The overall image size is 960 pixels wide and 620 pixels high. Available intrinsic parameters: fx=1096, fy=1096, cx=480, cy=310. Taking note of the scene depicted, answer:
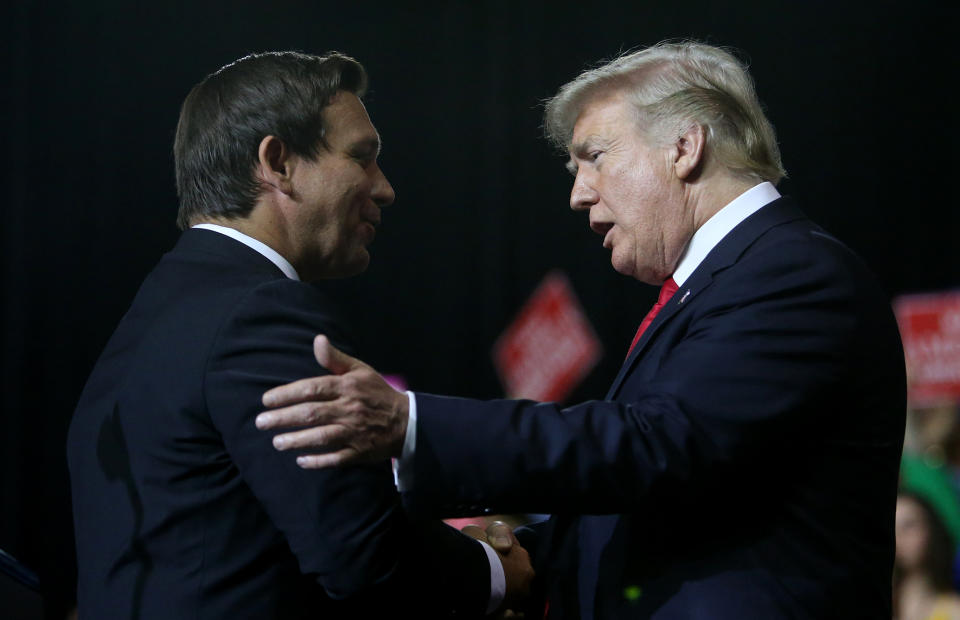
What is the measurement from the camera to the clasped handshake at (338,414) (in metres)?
1.20

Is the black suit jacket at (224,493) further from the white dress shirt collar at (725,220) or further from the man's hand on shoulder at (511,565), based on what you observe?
the white dress shirt collar at (725,220)

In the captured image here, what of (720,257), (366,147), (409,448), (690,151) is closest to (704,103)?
(690,151)

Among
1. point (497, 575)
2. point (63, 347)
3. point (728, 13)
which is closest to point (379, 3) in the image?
point (728, 13)

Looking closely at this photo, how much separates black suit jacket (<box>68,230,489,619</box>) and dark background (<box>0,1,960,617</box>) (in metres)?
3.12

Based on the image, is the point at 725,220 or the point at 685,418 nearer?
the point at 685,418

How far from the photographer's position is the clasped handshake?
1.20 metres

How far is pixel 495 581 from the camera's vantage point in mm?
1800

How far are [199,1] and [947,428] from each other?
3.53 metres

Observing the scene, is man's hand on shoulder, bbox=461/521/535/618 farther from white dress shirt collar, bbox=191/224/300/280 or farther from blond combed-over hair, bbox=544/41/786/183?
blond combed-over hair, bbox=544/41/786/183

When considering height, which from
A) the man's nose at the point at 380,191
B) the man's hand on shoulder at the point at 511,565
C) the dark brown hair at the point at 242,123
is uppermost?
the dark brown hair at the point at 242,123

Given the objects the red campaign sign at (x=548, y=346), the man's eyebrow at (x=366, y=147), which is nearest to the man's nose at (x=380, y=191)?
the man's eyebrow at (x=366, y=147)

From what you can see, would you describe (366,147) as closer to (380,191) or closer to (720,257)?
(380,191)

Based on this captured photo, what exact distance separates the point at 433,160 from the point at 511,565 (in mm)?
3615

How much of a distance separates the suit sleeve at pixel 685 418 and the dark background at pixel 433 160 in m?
3.53
